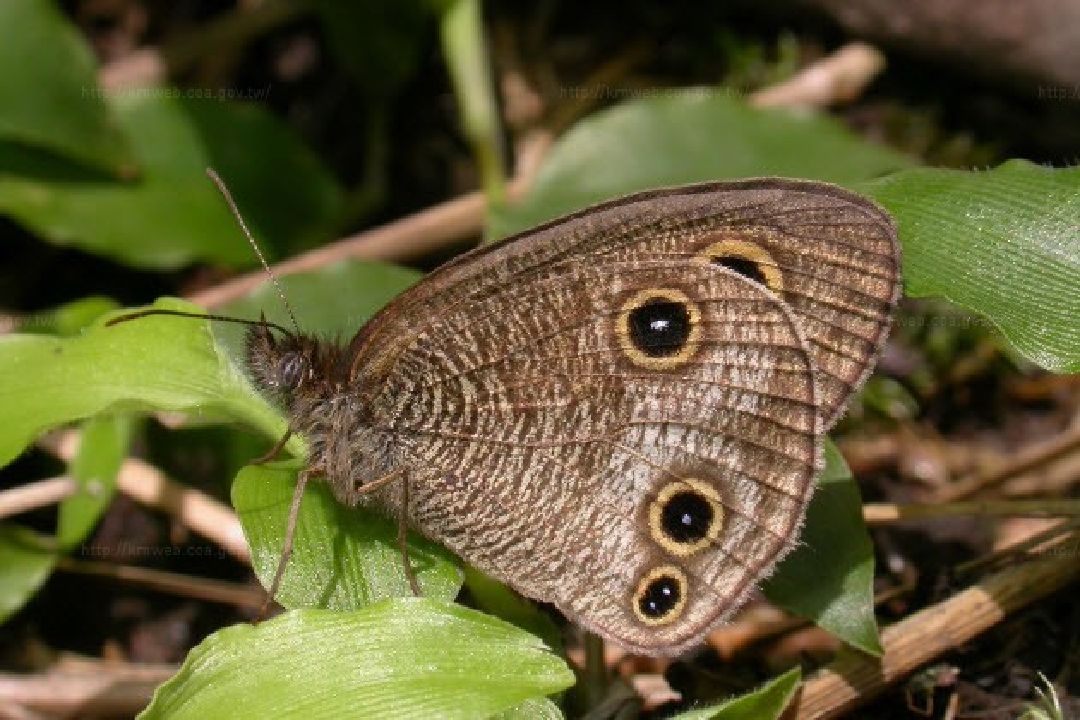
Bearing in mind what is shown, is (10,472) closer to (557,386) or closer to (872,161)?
(557,386)

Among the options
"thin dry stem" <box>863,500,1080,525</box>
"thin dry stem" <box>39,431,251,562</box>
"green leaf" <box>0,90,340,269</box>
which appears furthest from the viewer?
"green leaf" <box>0,90,340,269</box>

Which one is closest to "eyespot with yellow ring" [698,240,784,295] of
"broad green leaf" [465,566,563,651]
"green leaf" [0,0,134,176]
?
"broad green leaf" [465,566,563,651]

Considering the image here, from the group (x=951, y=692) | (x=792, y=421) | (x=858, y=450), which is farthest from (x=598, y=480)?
(x=858, y=450)

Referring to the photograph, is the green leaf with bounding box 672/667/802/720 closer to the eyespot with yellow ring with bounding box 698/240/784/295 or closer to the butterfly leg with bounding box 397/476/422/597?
the butterfly leg with bounding box 397/476/422/597

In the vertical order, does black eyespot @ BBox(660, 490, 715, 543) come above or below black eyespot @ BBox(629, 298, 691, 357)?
below

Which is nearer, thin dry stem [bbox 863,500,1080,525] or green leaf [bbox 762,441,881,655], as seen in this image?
green leaf [bbox 762,441,881,655]

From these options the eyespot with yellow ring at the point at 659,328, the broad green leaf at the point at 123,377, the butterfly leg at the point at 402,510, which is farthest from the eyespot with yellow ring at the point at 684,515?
the broad green leaf at the point at 123,377

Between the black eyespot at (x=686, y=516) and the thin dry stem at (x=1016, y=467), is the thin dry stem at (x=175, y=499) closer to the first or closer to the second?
the black eyespot at (x=686, y=516)
